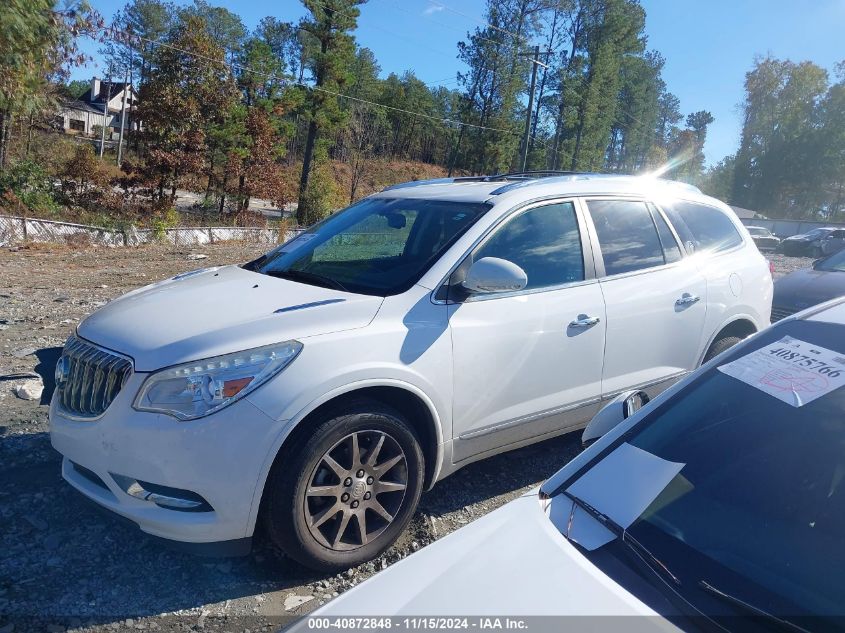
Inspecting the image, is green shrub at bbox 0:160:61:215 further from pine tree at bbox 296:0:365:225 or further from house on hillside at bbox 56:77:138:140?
house on hillside at bbox 56:77:138:140

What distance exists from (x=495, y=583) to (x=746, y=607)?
582 mm

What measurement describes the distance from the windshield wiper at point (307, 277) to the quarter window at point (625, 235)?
1.69 meters

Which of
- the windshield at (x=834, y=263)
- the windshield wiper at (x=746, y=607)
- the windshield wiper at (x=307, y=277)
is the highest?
the windshield at (x=834, y=263)

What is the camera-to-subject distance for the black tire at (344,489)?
2709 mm

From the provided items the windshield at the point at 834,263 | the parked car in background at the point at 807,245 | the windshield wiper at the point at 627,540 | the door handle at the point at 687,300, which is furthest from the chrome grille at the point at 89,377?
the parked car in background at the point at 807,245

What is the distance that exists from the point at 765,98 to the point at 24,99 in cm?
7776

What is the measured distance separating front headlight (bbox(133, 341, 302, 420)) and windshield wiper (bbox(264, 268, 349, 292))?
0.76 meters

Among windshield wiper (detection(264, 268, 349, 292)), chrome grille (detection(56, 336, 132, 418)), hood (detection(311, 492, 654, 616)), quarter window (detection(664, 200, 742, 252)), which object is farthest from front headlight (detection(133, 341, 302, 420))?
quarter window (detection(664, 200, 742, 252))

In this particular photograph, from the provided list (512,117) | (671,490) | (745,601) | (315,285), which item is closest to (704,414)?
(671,490)

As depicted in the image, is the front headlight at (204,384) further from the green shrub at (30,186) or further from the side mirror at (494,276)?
the green shrub at (30,186)

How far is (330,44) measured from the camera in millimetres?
30828

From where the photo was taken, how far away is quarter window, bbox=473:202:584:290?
3584 millimetres

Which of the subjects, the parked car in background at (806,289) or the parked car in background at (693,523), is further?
the parked car in background at (806,289)

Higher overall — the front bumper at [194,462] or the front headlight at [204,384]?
the front headlight at [204,384]
